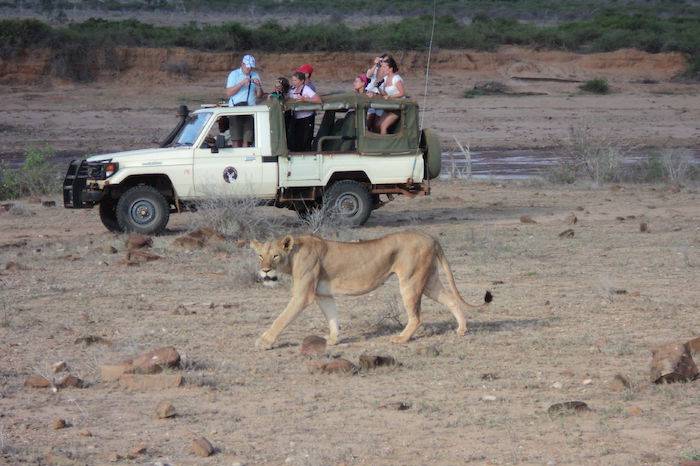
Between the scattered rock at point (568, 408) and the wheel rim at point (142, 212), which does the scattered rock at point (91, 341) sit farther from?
the wheel rim at point (142, 212)

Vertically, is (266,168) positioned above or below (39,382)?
above

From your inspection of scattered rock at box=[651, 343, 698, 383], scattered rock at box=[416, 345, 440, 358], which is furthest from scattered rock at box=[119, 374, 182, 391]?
scattered rock at box=[651, 343, 698, 383]

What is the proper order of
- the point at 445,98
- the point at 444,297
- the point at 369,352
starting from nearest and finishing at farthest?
the point at 369,352, the point at 444,297, the point at 445,98

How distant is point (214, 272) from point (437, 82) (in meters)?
28.4

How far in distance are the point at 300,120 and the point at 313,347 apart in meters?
7.54

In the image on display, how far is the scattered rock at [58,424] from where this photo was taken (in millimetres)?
7414

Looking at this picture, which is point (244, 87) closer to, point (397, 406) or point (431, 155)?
point (431, 155)

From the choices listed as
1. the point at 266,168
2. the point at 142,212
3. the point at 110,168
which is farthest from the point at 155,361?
the point at 266,168

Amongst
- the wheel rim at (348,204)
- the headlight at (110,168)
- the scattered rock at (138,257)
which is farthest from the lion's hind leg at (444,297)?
the headlight at (110,168)

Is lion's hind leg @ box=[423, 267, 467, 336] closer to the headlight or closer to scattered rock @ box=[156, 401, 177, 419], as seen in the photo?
scattered rock @ box=[156, 401, 177, 419]

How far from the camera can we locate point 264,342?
9.47m

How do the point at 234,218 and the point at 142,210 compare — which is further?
the point at 142,210

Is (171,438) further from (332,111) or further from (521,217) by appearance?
(521,217)

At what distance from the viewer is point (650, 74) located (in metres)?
45.0
